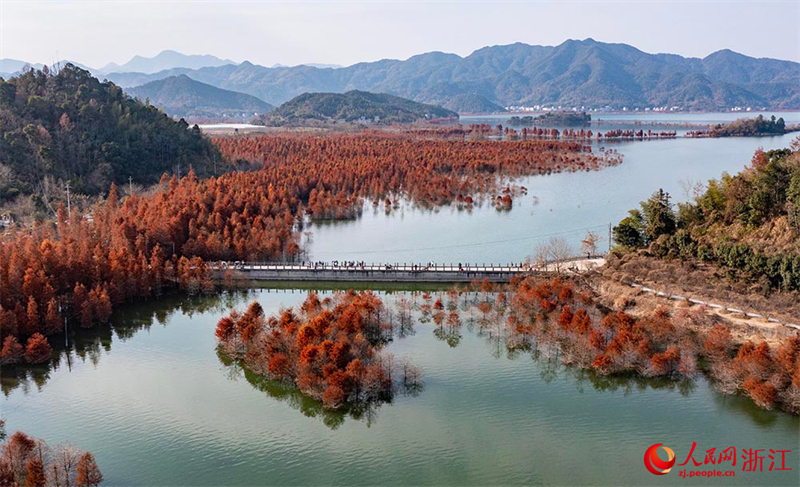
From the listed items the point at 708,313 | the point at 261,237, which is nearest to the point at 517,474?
the point at 708,313

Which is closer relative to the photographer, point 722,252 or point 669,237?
point 722,252

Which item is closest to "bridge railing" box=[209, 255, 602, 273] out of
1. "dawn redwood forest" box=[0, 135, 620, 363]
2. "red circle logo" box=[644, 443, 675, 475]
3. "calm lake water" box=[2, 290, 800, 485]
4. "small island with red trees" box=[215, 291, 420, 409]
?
"dawn redwood forest" box=[0, 135, 620, 363]

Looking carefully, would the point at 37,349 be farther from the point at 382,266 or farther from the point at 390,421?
the point at 382,266

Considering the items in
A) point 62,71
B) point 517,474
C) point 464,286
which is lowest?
point 517,474

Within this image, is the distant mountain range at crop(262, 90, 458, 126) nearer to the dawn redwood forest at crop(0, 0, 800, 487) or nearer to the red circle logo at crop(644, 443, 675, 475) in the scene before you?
the dawn redwood forest at crop(0, 0, 800, 487)

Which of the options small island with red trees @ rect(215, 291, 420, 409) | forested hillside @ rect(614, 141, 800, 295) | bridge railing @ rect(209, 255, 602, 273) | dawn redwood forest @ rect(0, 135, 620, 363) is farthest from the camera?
bridge railing @ rect(209, 255, 602, 273)

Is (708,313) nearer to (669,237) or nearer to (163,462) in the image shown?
(669,237)
